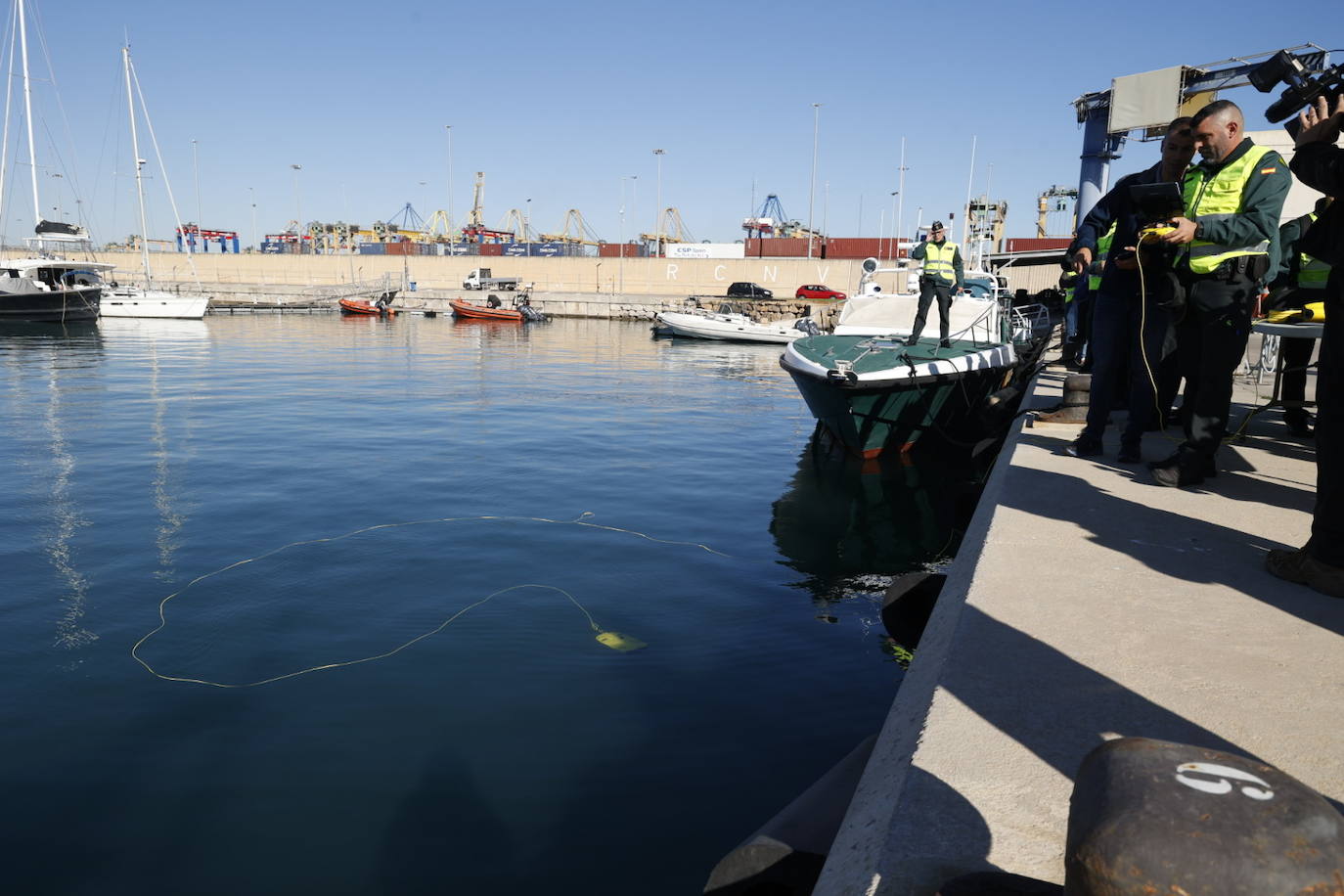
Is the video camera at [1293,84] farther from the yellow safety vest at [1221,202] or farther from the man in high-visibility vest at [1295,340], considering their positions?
the man in high-visibility vest at [1295,340]

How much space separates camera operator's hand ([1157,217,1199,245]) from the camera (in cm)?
446

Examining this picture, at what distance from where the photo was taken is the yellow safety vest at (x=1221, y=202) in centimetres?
455

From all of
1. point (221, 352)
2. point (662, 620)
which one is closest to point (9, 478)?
point (662, 620)

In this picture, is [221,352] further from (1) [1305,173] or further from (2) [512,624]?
(1) [1305,173]

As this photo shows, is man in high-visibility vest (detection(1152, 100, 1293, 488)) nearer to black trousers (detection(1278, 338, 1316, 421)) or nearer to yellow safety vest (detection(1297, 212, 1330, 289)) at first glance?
yellow safety vest (detection(1297, 212, 1330, 289))

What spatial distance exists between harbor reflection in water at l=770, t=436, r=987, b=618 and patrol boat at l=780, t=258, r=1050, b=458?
0.50 meters

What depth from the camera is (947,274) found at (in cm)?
1134

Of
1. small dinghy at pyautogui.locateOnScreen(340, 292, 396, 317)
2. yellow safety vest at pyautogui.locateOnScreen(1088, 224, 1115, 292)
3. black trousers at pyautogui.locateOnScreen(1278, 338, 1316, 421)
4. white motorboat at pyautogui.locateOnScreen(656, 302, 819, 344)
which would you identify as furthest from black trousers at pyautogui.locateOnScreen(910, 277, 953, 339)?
small dinghy at pyautogui.locateOnScreen(340, 292, 396, 317)

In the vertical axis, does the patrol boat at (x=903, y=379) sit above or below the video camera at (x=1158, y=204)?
below

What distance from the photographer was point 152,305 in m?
41.2

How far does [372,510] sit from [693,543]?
3164 mm

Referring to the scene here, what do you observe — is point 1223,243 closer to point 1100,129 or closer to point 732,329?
point 1100,129

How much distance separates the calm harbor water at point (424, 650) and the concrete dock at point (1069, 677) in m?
1.42

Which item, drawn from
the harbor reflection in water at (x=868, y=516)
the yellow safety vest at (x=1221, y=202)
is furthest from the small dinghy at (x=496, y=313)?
the yellow safety vest at (x=1221, y=202)
